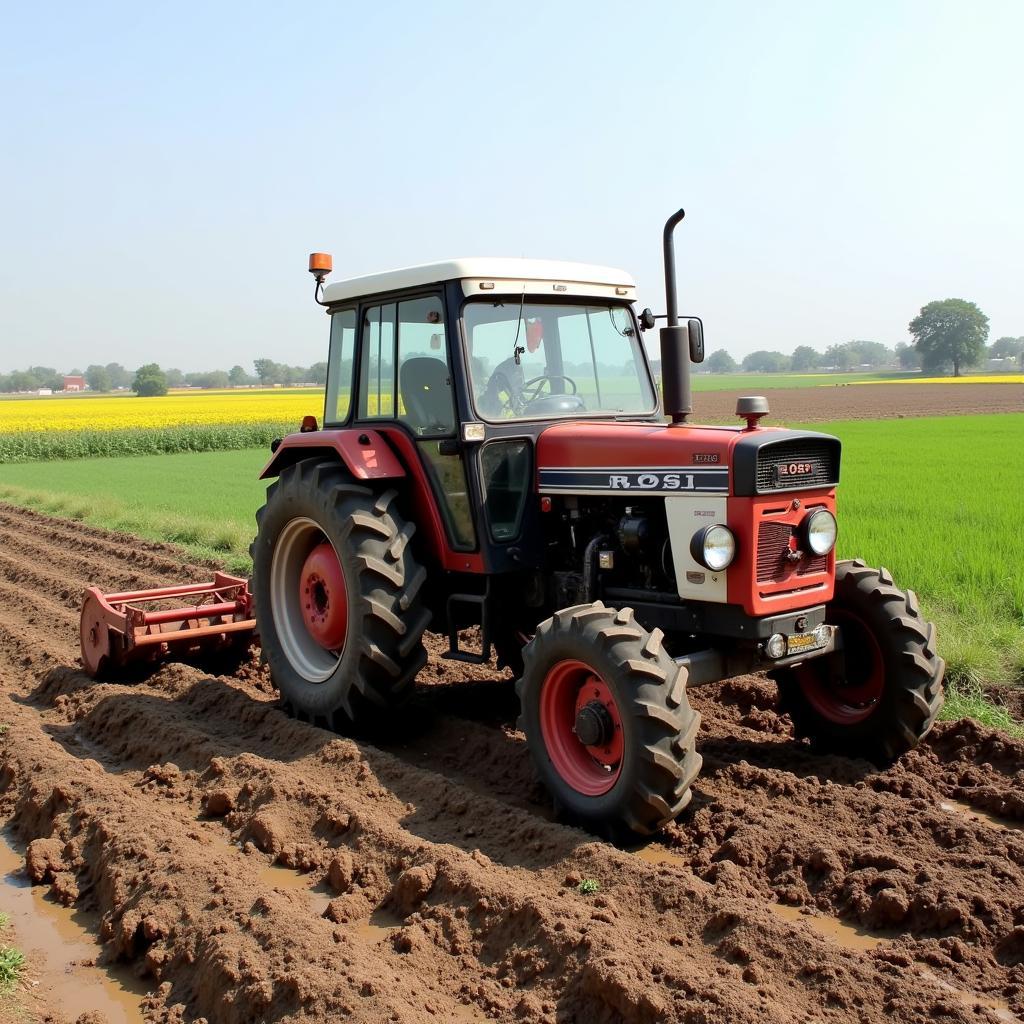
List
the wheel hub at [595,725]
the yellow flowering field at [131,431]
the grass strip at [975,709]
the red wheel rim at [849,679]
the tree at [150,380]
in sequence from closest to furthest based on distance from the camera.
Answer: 1. the wheel hub at [595,725]
2. the red wheel rim at [849,679]
3. the grass strip at [975,709]
4. the yellow flowering field at [131,431]
5. the tree at [150,380]

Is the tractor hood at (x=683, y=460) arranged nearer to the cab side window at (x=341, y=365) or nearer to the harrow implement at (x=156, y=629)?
the cab side window at (x=341, y=365)

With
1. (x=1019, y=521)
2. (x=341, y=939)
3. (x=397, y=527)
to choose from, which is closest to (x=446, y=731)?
(x=397, y=527)

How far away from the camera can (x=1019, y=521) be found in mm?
11031

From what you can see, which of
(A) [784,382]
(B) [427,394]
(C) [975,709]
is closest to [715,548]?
(B) [427,394]

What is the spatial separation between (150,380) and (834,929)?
72.5 metres

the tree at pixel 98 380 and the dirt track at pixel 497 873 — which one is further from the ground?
the tree at pixel 98 380

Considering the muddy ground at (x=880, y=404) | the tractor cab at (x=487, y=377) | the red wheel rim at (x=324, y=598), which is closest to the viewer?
the tractor cab at (x=487, y=377)

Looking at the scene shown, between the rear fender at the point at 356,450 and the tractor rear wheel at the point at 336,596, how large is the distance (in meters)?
0.11

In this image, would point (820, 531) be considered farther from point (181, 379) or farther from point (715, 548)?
point (181, 379)

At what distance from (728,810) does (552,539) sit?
1646 millimetres

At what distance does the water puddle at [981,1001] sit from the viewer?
123 inches

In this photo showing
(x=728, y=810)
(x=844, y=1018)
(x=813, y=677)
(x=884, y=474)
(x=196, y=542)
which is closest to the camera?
(x=844, y=1018)

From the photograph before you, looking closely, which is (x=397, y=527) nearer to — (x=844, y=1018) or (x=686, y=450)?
(x=686, y=450)

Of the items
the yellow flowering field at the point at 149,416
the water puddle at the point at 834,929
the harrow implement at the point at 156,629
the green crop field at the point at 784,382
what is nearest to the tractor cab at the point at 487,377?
the harrow implement at the point at 156,629
